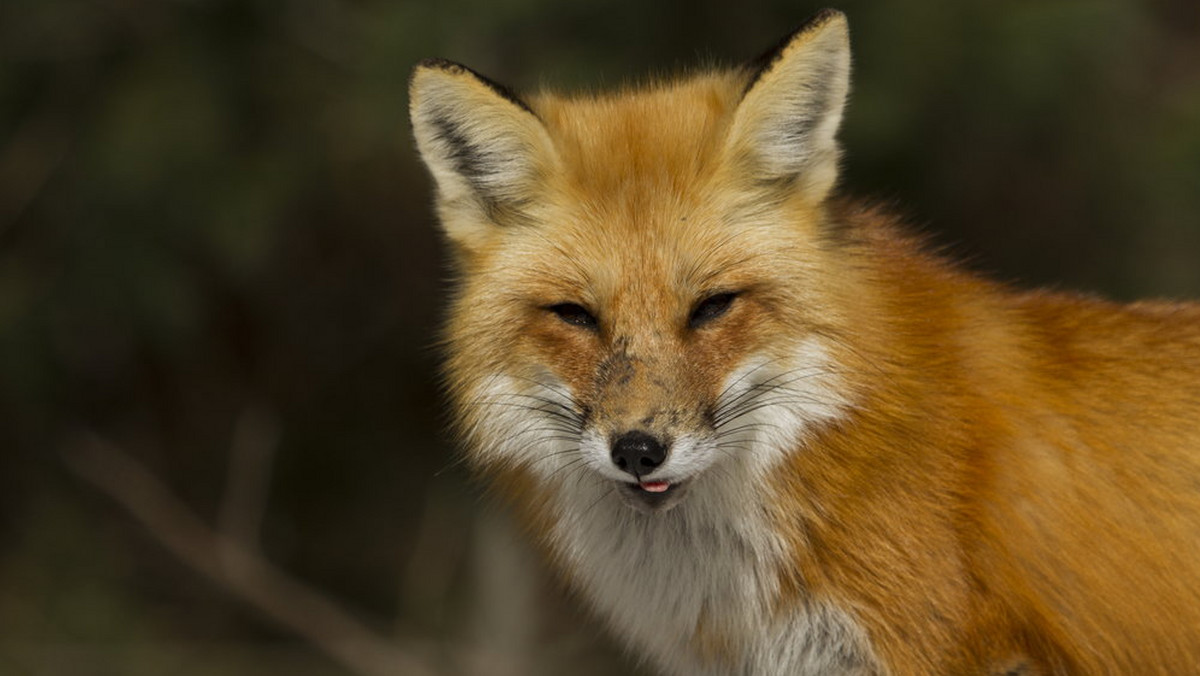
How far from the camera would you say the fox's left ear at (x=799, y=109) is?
350cm

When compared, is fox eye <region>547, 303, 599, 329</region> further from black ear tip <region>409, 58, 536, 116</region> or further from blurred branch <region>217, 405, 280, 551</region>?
blurred branch <region>217, 405, 280, 551</region>

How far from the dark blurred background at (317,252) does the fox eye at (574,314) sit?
4.45 m

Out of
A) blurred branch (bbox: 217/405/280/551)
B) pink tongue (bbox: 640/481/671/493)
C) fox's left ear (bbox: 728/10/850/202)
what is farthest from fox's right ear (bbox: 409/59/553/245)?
blurred branch (bbox: 217/405/280/551)

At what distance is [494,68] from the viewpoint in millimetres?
8227

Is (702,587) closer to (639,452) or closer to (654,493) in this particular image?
(654,493)

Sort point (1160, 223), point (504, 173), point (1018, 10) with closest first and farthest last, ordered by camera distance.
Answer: point (504, 173)
point (1018, 10)
point (1160, 223)

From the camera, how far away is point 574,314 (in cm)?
357

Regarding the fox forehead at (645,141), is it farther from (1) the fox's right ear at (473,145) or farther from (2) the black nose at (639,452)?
(2) the black nose at (639,452)

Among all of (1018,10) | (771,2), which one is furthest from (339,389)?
(1018,10)

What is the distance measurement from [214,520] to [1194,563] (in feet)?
27.3

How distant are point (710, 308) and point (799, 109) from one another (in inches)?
22.6

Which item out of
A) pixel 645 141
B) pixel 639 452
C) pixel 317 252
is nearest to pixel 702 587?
pixel 639 452

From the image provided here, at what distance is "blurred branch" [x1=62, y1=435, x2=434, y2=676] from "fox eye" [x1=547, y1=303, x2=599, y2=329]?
21.9 feet

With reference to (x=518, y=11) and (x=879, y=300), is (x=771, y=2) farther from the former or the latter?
(x=879, y=300)
